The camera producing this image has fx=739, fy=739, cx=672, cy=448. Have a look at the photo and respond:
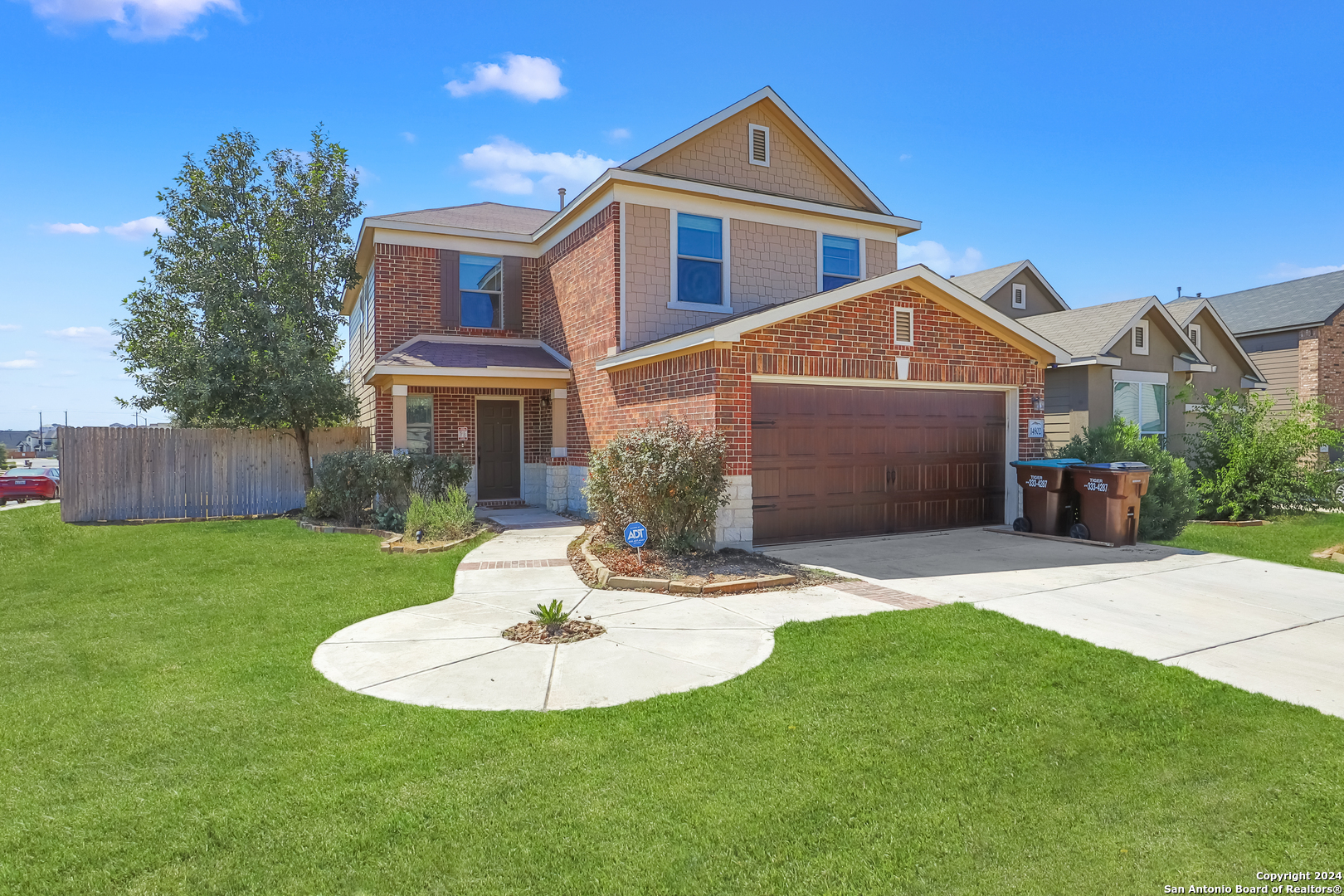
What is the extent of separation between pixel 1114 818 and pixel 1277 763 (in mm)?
1211

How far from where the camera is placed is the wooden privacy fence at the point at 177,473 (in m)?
14.3

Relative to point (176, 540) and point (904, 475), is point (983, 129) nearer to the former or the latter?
point (904, 475)

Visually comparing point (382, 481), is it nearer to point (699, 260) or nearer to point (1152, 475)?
point (699, 260)

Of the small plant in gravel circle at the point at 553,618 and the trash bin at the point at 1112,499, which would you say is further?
the trash bin at the point at 1112,499

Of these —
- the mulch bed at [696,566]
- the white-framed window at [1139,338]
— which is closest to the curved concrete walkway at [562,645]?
the mulch bed at [696,566]

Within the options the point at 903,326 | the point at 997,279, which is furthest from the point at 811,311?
the point at 997,279

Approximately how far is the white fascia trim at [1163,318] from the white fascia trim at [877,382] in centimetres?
609

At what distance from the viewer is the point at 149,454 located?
1469 centimetres

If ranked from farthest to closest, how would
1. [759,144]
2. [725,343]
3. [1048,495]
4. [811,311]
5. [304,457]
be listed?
[304,457] → [759,144] → [1048,495] → [811,311] → [725,343]

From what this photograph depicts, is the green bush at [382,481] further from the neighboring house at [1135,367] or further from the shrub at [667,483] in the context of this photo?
the neighboring house at [1135,367]

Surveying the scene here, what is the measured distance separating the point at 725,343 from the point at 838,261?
6338 mm

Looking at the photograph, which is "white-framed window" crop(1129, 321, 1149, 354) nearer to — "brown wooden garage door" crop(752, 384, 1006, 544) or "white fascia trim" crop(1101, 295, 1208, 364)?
"white fascia trim" crop(1101, 295, 1208, 364)

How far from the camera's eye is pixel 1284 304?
25.0 meters

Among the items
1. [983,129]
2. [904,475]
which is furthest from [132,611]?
[983,129]
